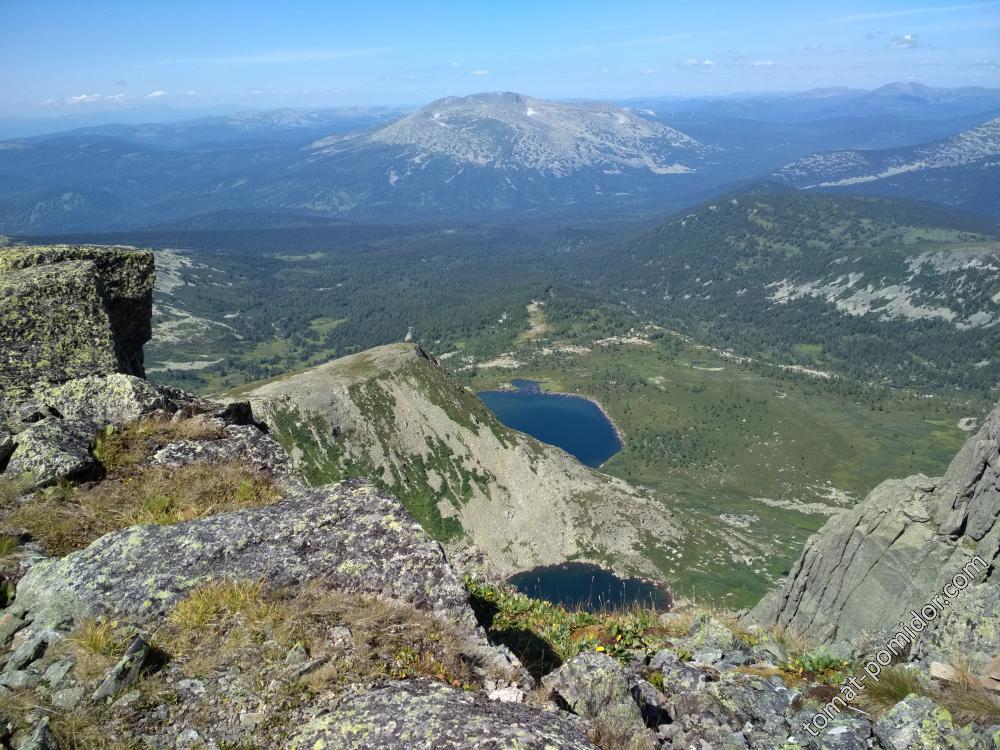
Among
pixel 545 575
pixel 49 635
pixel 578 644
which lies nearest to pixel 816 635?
pixel 578 644

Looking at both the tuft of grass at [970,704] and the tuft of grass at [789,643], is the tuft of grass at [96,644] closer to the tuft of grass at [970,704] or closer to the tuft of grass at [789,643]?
the tuft of grass at [970,704]

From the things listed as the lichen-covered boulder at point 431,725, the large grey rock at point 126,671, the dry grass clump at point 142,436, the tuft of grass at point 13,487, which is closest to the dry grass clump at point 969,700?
the lichen-covered boulder at point 431,725

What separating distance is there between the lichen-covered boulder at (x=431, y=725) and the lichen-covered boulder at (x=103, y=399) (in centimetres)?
1163

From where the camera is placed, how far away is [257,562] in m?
10.9

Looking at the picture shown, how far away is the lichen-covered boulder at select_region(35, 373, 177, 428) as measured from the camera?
15938 mm

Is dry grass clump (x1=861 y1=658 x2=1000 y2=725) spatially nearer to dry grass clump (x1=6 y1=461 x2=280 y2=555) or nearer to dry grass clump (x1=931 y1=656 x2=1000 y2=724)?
dry grass clump (x1=931 y1=656 x2=1000 y2=724)

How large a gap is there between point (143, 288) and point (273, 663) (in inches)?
754

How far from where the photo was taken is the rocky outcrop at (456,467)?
119500mm

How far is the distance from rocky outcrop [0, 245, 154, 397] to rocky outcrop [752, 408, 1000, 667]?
1402 inches

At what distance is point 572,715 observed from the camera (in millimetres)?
Answer: 9000

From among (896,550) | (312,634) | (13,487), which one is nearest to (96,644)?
(312,634)

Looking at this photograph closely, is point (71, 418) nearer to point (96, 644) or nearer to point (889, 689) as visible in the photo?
point (96, 644)

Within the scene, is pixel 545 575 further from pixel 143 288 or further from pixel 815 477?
pixel 815 477

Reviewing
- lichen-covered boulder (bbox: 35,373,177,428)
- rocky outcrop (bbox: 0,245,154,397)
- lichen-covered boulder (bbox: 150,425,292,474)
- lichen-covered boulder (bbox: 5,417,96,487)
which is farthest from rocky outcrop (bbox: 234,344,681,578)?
lichen-covered boulder (bbox: 5,417,96,487)
